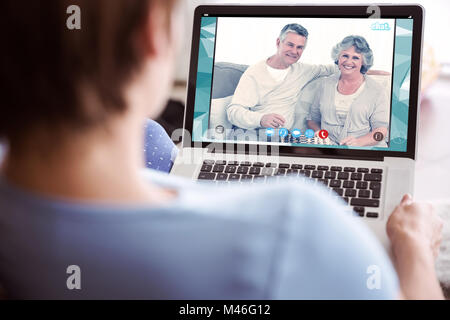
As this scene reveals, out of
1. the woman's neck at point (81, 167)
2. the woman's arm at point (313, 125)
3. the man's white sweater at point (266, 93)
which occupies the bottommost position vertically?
the woman's neck at point (81, 167)

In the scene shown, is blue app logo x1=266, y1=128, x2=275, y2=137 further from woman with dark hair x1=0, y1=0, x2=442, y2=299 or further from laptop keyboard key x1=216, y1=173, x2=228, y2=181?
woman with dark hair x1=0, y1=0, x2=442, y2=299

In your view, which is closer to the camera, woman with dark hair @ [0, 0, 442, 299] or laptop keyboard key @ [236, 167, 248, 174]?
woman with dark hair @ [0, 0, 442, 299]

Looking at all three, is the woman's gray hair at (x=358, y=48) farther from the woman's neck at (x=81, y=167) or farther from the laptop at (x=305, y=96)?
the woman's neck at (x=81, y=167)

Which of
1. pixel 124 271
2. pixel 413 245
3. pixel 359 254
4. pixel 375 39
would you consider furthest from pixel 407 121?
pixel 124 271

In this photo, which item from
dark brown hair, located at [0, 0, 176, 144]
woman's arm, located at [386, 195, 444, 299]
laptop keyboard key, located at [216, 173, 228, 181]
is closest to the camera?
dark brown hair, located at [0, 0, 176, 144]

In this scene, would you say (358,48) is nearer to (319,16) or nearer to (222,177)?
(319,16)

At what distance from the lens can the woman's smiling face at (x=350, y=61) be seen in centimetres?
92

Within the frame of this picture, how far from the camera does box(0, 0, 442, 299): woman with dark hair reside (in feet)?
1.21

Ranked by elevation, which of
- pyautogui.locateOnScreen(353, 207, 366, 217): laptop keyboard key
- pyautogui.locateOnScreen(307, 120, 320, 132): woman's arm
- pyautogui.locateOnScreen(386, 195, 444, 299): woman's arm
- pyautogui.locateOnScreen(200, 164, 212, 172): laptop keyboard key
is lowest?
pyautogui.locateOnScreen(386, 195, 444, 299): woman's arm

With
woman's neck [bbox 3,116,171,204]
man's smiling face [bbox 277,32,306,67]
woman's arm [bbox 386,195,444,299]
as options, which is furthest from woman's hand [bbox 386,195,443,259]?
woman's neck [bbox 3,116,171,204]

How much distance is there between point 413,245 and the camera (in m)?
0.69

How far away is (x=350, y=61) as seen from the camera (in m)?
0.93

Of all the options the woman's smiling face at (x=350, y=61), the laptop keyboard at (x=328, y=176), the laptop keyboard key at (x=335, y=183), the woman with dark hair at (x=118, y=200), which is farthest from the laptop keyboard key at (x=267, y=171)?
the woman with dark hair at (x=118, y=200)

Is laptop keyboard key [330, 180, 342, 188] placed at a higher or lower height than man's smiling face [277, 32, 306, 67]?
lower
